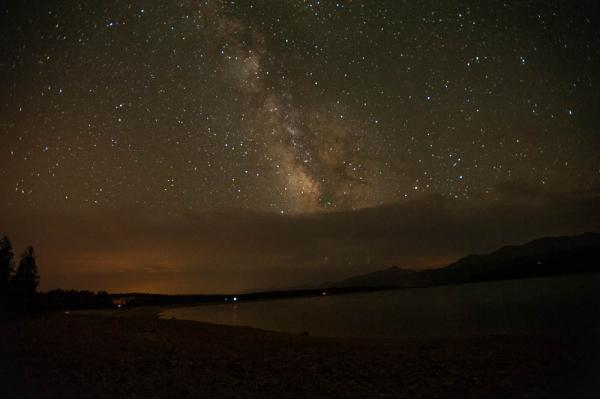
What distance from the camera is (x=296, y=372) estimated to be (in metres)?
10.1

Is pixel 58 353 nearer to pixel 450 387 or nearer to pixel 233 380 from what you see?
pixel 233 380

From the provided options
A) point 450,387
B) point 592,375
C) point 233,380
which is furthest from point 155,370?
point 592,375

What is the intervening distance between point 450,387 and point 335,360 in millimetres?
4312

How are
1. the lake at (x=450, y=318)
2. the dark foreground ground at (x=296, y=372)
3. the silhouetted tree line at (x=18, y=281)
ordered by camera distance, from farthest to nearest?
the silhouetted tree line at (x=18, y=281) → the lake at (x=450, y=318) → the dark foreground ground at (x=296, y=372)

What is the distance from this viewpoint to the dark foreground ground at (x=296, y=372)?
7.80 meters

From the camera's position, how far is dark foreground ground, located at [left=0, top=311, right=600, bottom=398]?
7.80m

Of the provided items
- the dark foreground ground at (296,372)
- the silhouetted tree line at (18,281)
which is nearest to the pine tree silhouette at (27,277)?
the silhouetted tree line at (18,281)

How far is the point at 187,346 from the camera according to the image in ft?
50.6

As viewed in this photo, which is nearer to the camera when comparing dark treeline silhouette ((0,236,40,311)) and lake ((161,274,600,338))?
lake ((161,274,600,338))

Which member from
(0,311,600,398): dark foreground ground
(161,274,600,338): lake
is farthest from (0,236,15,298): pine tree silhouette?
(0,311,600,398): dark foreground ground

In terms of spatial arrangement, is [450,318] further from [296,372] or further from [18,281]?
[18,281]

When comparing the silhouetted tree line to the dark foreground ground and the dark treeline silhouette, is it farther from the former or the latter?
the dark foreground ground

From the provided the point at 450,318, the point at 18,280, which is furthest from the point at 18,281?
the point at 450,318

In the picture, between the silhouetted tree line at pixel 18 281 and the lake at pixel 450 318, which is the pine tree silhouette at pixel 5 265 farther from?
the lake at pixel 450 318
